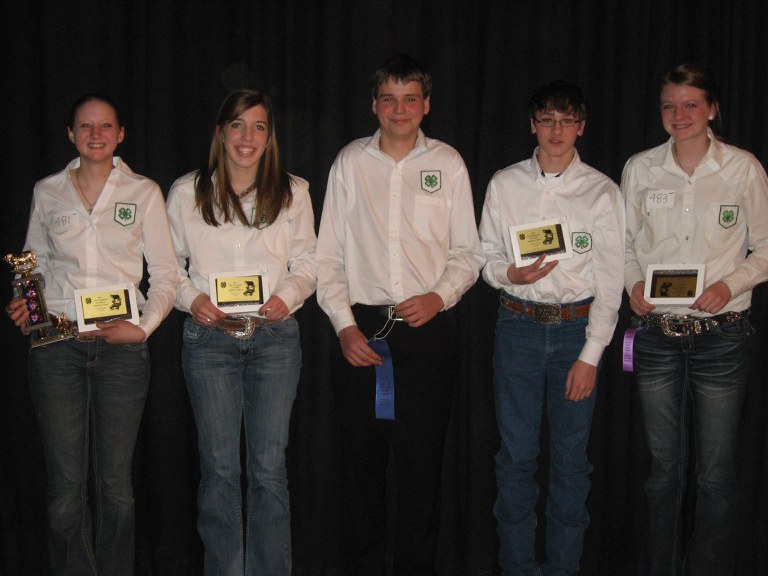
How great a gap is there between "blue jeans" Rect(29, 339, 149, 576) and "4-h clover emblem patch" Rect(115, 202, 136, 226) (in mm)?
458

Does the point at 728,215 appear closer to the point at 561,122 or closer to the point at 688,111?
the point at 688,111

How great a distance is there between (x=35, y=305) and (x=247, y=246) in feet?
2.59

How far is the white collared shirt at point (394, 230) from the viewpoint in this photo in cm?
250

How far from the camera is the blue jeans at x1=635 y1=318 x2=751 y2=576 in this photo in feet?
8.20

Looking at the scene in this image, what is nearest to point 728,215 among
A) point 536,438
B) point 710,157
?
point 710,157

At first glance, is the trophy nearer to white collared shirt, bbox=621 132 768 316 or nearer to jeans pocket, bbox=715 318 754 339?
white collared shirt, bbox=621 132 768 316

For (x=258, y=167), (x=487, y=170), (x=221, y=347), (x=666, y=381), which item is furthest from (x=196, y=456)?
(x=666, y=381)

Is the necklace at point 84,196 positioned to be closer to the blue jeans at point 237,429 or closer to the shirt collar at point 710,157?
the blue jeans at point 237,429

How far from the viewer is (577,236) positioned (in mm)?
2535

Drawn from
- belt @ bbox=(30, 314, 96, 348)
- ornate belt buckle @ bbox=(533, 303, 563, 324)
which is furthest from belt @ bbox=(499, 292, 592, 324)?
belt @ bbox=(30, 314, 96, 348)

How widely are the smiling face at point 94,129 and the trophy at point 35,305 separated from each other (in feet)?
1.48

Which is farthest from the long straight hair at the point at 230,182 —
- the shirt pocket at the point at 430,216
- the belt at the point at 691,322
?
the belt at the point at 691,322

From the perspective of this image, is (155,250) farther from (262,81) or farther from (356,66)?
(356,66)

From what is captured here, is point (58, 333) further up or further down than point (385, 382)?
further up
